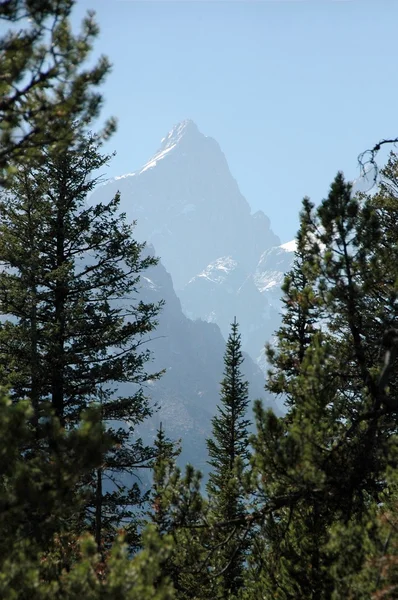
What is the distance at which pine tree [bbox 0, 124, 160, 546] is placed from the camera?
13062 mm

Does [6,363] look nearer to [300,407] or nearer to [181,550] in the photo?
[181,550]

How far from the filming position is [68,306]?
14.2m

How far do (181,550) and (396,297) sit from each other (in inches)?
155

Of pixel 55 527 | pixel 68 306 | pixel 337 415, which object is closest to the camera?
pixel 55 527

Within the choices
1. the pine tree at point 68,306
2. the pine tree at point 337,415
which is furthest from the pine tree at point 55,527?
the pine tree at point 68,306

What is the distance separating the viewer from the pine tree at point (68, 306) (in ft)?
42.9

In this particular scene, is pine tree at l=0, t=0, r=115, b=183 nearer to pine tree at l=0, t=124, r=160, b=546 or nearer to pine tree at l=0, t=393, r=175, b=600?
pine tree at l=0, t=393, r=175, b=600

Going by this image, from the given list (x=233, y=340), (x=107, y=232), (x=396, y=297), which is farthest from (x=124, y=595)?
(x=233, y=340)

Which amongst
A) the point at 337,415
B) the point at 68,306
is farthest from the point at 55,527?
the point at 68,306

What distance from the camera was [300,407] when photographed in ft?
19.6

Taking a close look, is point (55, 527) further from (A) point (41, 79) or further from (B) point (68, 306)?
(B) point (68, 306)

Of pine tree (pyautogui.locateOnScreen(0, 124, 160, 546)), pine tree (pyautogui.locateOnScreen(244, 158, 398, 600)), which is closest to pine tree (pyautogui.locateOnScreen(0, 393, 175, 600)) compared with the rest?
pine tree (pyautogui.locateOnScreen(244, 158, 398, 600))

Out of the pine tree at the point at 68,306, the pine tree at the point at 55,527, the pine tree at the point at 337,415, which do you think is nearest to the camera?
the pine tree at the point at 55,527

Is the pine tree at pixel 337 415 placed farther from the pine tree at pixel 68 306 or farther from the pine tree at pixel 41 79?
the pine tree at pixel 68 306
